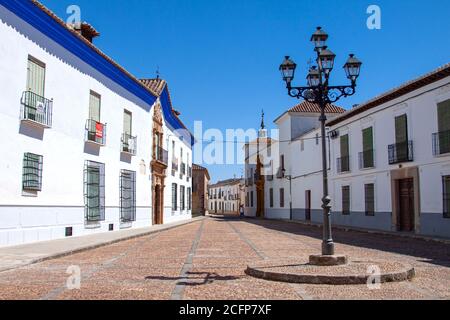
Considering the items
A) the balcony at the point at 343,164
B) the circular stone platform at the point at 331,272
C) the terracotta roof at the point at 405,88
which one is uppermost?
the terracotta roof at the point at 405,88

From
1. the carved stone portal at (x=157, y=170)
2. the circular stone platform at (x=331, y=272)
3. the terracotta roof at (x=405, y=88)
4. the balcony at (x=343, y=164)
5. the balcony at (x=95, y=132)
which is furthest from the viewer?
the carved stone portal at (x=157, y=170)

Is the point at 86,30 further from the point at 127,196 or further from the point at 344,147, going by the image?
the point at 344,147

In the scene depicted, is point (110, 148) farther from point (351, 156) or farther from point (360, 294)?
point (360, 294)

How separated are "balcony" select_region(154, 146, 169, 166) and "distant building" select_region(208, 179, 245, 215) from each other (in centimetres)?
3818

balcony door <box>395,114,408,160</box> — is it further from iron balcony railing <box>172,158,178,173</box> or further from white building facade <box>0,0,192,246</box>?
iron balcony railing <box>172,158,178,173</box>

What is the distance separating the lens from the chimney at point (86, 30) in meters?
18.7

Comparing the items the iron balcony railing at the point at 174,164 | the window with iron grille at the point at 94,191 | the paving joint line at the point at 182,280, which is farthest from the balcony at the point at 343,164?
the paving joint line at the point at 182,280

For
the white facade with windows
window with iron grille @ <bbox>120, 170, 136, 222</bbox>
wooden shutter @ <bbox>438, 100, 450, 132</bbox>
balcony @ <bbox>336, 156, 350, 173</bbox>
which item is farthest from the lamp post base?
balcony @ <bbox>336, 156, 350, 173</bbox>

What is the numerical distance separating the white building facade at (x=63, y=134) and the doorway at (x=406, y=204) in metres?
11.2

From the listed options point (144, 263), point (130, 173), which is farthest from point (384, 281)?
point (130, 173)

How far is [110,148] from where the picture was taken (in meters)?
18.8

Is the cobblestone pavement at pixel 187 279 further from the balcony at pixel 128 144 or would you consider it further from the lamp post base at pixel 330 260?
the balcony at pixel 128 144

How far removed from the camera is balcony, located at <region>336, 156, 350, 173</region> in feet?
80.4
